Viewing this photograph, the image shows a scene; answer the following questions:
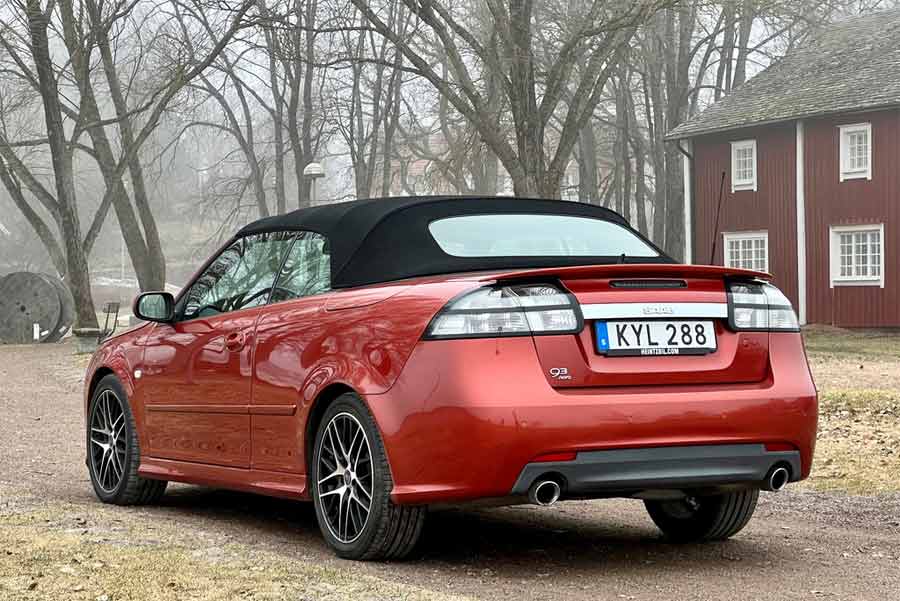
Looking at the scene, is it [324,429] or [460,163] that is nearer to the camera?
[324,429]

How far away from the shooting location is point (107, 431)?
8453mm

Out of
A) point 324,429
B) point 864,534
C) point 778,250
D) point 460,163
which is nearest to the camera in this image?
point 324,429

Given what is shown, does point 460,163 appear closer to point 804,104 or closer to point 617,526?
point 804,104

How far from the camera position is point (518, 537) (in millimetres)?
7184

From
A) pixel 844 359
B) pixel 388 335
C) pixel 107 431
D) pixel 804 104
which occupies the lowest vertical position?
pixel 844 359

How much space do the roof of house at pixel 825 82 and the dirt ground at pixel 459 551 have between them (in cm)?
2863

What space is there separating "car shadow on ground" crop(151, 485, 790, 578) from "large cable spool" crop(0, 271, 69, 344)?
2752 centimetres

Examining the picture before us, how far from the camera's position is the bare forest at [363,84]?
2720 centimetres

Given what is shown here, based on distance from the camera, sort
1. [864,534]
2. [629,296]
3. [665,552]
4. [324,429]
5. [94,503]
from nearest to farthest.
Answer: [629,296]
[324,429]
[665,552]
[864,534]
[94,503]

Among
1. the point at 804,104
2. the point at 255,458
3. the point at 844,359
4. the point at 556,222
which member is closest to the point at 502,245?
the point at 556,222

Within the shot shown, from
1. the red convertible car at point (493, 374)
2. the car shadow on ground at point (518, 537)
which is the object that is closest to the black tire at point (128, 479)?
the car shadow on ground at point (518, 537)

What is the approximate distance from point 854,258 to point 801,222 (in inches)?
74.9

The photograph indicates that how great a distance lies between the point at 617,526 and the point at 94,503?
2.88 meters

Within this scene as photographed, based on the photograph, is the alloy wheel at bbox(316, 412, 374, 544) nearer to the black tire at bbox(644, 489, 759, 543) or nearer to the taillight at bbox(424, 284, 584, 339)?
the taillight at bbox(424, 284, 584, 339)
